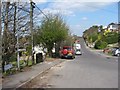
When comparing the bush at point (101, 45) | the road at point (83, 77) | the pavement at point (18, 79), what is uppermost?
the bush at point (101, 45)

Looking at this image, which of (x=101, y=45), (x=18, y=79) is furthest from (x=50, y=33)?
(x=101, y=45)

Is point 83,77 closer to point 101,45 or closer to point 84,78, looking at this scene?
point 84,78

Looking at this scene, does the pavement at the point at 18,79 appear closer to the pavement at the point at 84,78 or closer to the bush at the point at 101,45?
the pavement at the point at 84,78

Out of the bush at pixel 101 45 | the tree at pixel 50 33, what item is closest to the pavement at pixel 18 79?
the tree at pixel 50 33

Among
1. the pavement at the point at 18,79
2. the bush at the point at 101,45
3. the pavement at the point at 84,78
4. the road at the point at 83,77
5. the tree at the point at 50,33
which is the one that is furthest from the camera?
the bush at the point at 101,45

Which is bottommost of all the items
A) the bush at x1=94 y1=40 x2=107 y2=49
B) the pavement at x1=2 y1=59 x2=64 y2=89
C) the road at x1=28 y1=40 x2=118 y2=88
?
the road at x1=28 y1=40 x2=118 y2=88

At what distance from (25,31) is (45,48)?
2460cm

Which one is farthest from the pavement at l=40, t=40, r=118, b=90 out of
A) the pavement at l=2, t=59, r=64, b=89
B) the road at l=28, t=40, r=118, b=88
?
the pavement at l=2, t=59, r=64, b=89

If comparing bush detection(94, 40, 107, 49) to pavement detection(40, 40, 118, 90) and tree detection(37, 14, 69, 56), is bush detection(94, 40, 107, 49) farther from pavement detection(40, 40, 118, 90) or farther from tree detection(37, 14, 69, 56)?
pavement detection(40, 40, 118, 90)

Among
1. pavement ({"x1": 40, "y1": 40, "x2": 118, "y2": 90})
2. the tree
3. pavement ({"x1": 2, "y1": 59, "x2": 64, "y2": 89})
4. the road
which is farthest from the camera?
the tree

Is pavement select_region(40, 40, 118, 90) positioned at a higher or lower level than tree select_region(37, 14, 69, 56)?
lower

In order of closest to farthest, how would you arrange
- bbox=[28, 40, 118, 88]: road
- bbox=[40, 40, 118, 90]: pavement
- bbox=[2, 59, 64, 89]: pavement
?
bbox=[2, 59, 64, 89]: pavement, bbox=[40, 40, 118, 90]: pavement, bbox=[28, 40, 118, 88]: road

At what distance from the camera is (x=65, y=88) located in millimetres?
13211

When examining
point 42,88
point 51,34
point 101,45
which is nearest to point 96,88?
point 42,88
